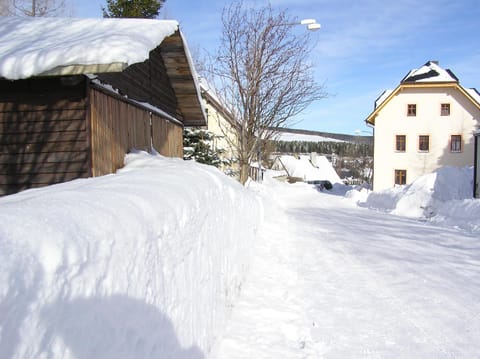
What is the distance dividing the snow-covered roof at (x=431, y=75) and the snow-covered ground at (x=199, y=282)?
20987 millimetres

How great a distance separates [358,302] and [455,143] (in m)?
26.3

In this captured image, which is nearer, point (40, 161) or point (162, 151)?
point (40, 161)

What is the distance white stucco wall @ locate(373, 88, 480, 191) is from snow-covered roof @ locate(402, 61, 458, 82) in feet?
2.35

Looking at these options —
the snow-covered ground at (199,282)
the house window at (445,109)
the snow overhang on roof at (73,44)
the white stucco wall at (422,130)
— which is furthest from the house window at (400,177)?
the snow overhang on roof at (73,44)

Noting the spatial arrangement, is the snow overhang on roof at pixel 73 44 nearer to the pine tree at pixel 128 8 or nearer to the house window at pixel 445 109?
the pine tree at pixel 128 8

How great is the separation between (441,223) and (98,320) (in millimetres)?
13458

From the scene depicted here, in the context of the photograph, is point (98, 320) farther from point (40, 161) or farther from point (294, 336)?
point (40, 161)

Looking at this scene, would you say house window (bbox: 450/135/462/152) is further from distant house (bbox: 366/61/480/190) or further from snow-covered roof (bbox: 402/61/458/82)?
snow-covered roof (bbox: 402/61/458/82)

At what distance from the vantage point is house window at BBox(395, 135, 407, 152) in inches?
1073

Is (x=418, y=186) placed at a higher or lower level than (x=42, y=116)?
lower

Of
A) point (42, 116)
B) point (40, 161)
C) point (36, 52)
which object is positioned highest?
point (36, 52)

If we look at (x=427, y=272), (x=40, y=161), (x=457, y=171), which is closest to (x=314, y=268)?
(x=427, y=272)

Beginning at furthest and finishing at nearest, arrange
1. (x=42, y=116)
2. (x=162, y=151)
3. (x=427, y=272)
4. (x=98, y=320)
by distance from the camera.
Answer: (x=162, y=151) < (x=42, y=116) < (x=427, y=272) < (x=98, y=320)

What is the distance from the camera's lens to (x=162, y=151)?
34.0 ft
